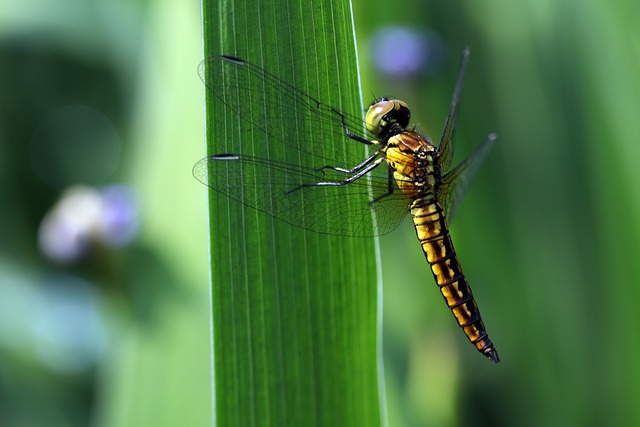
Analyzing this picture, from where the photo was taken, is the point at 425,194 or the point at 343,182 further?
the point at 425,194

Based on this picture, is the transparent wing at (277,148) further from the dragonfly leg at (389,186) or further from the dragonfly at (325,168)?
the dragonfly leg at (389,186)

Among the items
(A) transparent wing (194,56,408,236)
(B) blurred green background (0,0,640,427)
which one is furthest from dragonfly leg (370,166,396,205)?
(B) blurred green background (0,0,640,427)

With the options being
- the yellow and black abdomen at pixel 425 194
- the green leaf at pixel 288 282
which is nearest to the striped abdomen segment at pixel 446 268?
the yellow and black abdomen at pixel 425 194

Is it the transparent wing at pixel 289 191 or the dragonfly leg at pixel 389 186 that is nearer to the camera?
the transparent wing at pixel 289 191

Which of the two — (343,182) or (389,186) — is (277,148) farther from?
(389,186)

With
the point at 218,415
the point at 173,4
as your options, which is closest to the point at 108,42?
the point at 173,4

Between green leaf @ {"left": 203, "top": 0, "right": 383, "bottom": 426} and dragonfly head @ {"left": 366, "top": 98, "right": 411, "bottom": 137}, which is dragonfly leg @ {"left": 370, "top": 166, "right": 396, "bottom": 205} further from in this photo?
green leaf @ {"left": 203, "top": 0, "right": 383, "bottom": 426}

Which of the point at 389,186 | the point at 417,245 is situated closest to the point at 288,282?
the point at 389,186
